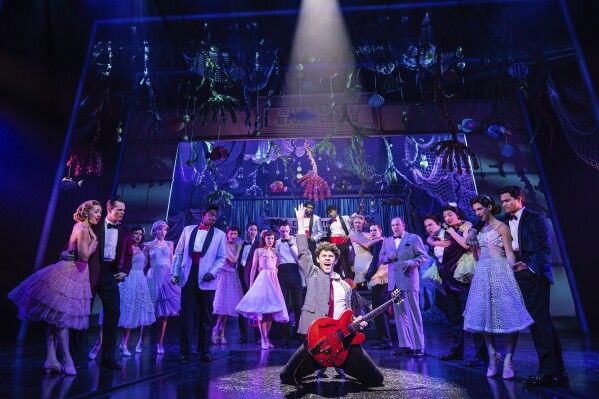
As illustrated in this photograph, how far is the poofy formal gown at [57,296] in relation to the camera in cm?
376

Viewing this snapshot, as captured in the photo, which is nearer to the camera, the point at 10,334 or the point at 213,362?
the point at 213,362

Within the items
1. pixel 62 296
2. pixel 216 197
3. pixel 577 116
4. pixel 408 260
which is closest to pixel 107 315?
pixel 62 296

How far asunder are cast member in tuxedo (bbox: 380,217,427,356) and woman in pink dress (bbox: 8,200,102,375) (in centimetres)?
375

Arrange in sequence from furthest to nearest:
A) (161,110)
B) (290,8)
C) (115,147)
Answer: (161,110)
(115,147)
(290,8)

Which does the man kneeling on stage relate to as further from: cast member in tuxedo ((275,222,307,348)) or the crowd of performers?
cast member in tuxedo ((275,222,307,348))

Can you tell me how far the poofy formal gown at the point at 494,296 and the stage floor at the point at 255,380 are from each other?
49 centimetres

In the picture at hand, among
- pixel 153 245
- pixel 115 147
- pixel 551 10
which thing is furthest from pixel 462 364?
pixel 115 147

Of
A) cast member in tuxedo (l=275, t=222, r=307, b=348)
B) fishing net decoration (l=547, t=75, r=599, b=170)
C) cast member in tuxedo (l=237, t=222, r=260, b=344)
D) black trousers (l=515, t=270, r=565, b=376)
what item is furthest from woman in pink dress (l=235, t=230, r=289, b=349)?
fishing net decoration (l=547, t=75, r=599, b=170)

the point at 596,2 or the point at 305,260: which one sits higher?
the point at 596,2

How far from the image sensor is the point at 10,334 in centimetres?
632

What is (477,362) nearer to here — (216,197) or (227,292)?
(227,292)

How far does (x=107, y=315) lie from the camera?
4.34 meters

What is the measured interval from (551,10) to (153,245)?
26.9 feet

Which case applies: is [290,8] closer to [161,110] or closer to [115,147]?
[161,110]
